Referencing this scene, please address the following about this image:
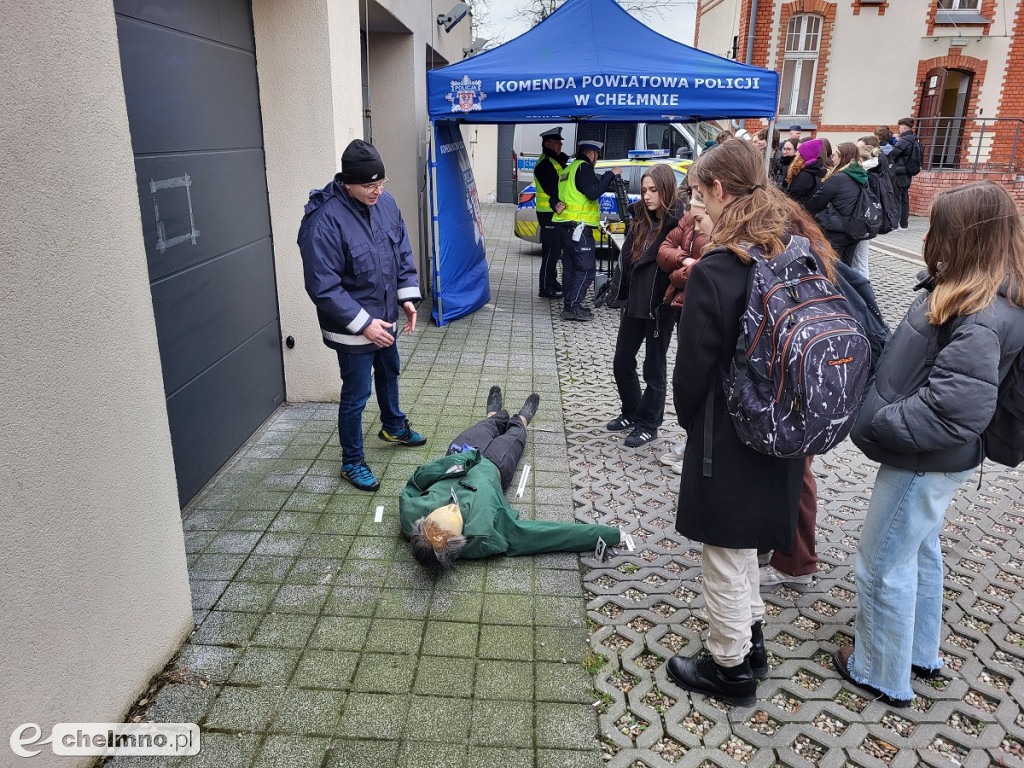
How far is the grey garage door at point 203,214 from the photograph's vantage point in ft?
12.6

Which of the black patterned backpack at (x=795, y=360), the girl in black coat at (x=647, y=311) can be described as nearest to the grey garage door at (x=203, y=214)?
the girl in black coat at (x=647, y=311)

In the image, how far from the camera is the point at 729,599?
2752 millimetres

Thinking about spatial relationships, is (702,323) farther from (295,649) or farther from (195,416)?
(195,416)

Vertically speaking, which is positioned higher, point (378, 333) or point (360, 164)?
point (360, 164)

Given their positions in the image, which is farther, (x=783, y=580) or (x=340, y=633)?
(x=783, y=580)

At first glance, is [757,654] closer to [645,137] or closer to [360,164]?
[360,164]

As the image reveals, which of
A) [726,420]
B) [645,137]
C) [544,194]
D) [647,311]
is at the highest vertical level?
[645,137]

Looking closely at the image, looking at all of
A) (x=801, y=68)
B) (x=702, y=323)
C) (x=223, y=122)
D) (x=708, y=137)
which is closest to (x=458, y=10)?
(x=708, y=137)

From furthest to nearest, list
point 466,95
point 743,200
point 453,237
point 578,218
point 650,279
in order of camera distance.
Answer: point 578,218
point 453,237
point 466,95
point 650,279
point 743,200

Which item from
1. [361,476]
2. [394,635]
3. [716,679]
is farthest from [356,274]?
[716,679]

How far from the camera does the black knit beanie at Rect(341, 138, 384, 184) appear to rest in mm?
4113

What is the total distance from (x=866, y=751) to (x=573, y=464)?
8.48 feet

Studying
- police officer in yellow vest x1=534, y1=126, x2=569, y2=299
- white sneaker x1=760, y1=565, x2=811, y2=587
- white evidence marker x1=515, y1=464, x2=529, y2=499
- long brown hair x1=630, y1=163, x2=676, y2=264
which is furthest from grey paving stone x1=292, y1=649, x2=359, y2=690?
police officer in yellow vest x1=534, y1=126, x2=569, y2=299

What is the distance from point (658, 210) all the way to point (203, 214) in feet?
9.41
